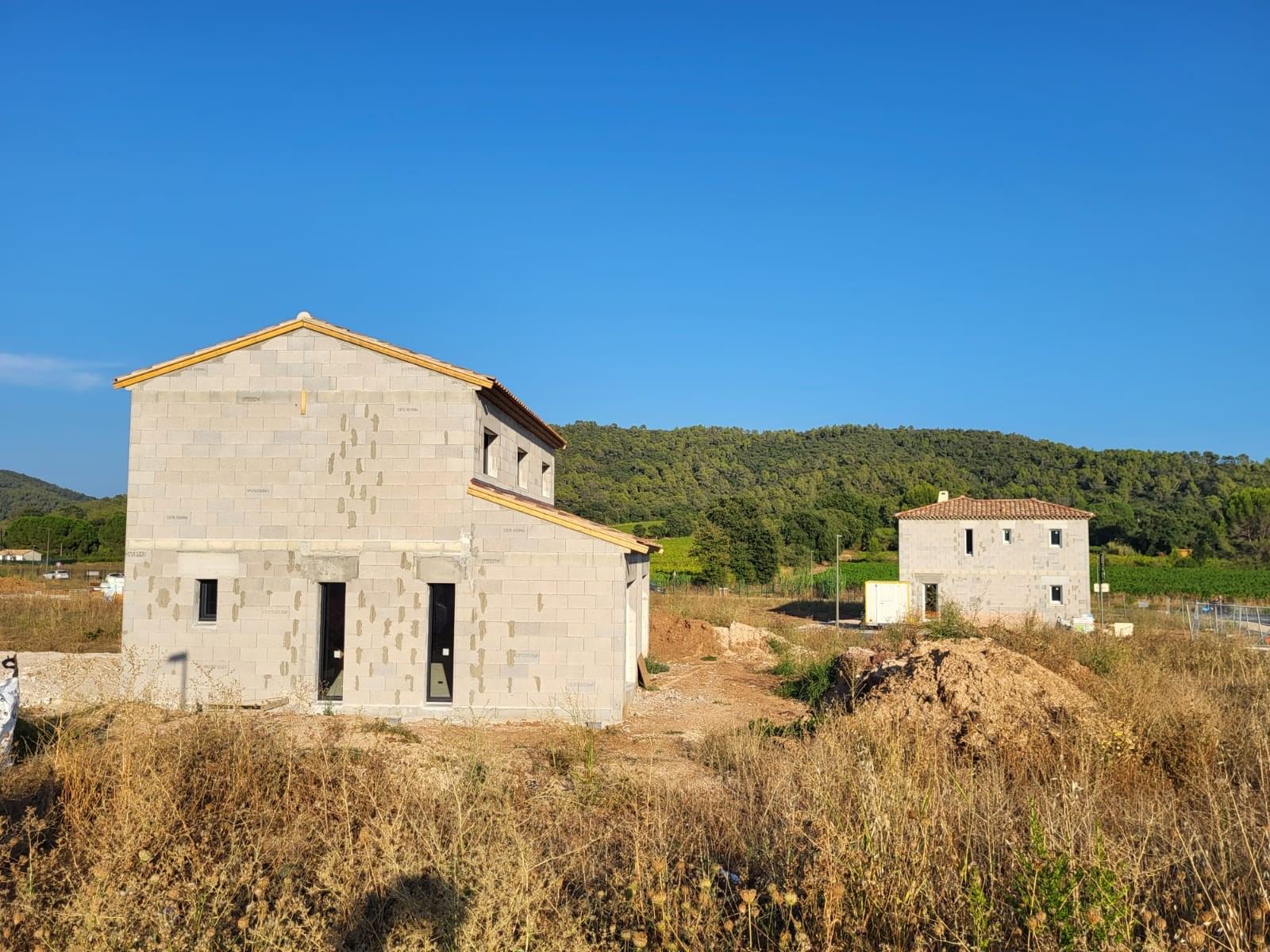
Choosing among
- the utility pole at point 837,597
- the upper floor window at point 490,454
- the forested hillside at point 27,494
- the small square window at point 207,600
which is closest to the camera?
the small square window at point 207,600

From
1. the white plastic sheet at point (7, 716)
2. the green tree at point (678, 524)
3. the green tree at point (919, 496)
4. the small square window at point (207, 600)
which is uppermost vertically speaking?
the green tree at point (919, 496)

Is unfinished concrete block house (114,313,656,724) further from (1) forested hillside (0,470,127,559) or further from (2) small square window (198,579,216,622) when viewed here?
(1) forested hillside (0,470,127,559)

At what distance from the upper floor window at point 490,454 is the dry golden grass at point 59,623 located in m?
13.5

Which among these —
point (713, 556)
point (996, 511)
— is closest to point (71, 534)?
point (713, 556)

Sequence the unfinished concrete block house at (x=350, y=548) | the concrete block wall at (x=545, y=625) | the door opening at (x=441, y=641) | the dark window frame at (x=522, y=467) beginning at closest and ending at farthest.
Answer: the concrete block wall at (x=545, y=625)
the unfinished concrete block house at (x=350, y=548)
the door opening at (x=441, y=641)
the dark window frame at (x=522, y=467)

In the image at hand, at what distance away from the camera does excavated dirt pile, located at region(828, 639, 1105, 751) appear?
10227 millimetres

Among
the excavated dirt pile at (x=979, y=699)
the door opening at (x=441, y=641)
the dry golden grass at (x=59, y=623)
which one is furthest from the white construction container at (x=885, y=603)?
the dry golden grass at (x=59, y=623)

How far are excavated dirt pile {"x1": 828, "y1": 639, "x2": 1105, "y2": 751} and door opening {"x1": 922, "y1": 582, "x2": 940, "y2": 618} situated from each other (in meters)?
21.6

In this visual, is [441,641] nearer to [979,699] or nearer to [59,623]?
[979,699]

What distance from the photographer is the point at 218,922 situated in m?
4.65

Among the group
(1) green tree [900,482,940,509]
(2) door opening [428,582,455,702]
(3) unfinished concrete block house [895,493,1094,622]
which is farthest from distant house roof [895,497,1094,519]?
(1) green tree [900,482,940,509]

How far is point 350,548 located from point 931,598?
90.2 feet

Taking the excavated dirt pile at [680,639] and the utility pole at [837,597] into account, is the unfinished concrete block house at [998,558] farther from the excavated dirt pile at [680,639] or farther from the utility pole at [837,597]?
the excavated dirt pile at [680,639]

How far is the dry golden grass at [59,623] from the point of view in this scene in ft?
78.3
